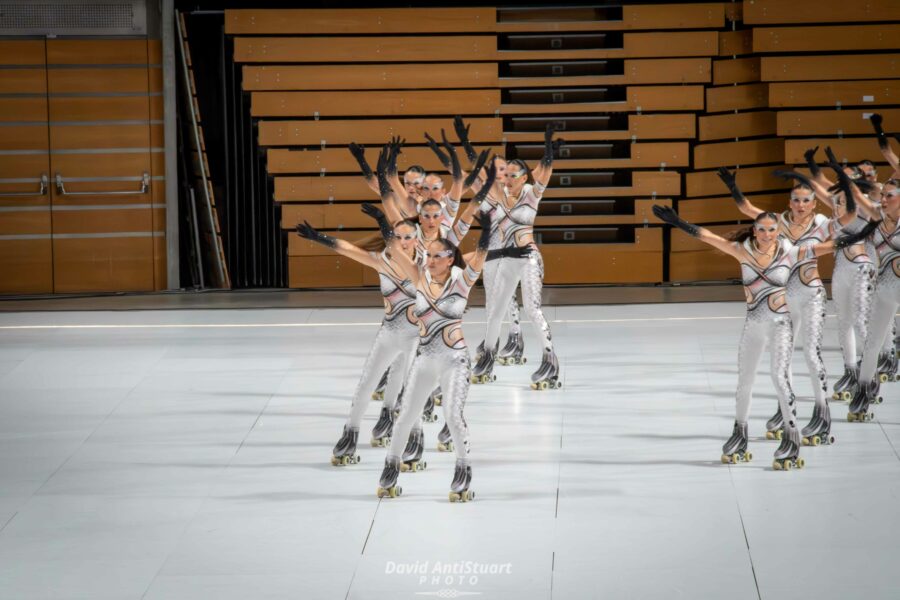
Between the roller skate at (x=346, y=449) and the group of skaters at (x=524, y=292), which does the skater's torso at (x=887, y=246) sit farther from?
the roller skate at (x=346, y=449)

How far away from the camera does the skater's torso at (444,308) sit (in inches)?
307

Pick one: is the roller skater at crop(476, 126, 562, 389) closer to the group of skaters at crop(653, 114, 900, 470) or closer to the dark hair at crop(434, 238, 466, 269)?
the group of skaters at crop(653, 114, 900, 470)

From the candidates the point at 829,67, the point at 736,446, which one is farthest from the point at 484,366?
the point at 829,67

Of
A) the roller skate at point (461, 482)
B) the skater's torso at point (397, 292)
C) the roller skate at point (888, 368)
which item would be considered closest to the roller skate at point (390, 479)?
the roller skate at point (461, 482)

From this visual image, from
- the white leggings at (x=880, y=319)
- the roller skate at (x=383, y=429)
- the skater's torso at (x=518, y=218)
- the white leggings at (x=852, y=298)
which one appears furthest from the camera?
the skater's torso at (x=518, y=218)

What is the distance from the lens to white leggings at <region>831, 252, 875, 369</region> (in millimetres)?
10273

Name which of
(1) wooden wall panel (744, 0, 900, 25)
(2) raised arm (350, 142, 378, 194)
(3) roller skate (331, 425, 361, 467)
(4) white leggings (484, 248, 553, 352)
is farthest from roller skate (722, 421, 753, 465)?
(1) wooden wall panel (744, 0, 900, 25)

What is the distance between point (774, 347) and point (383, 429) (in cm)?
265

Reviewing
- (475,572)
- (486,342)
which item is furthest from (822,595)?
(486,342)

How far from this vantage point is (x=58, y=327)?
14.5m

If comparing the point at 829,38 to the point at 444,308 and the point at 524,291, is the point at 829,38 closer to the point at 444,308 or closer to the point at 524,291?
the point at 524,291

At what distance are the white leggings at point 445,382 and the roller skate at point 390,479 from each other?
0.78 ft

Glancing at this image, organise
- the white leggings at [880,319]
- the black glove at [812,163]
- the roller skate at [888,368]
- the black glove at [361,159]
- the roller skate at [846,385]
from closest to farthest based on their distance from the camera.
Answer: the black glove at [361,159] < the white leggings at [880,319] < the black glove at [812,163] < the roller skate at [846,385] < the roller skate at [888,368]

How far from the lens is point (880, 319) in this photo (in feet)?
32.2
